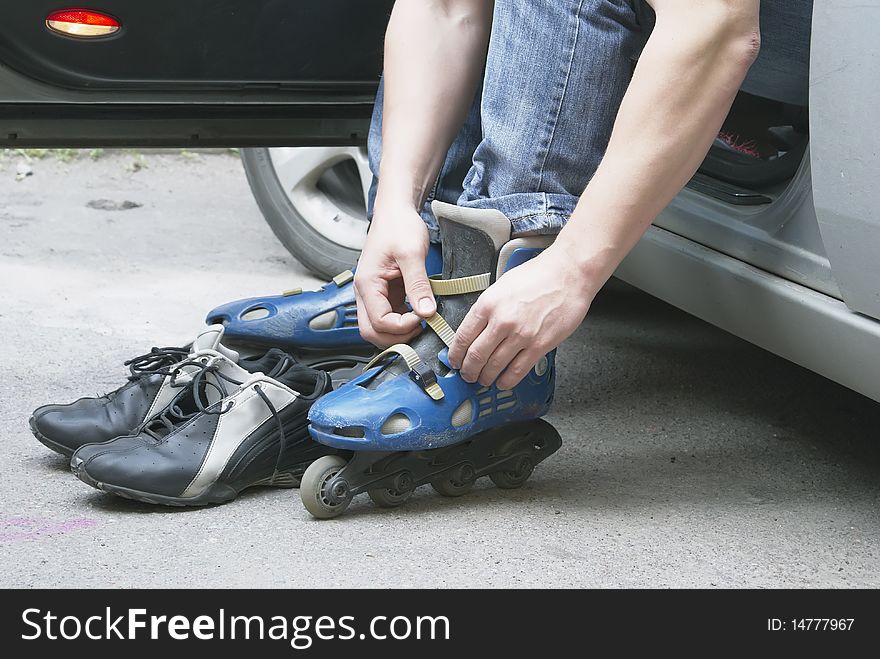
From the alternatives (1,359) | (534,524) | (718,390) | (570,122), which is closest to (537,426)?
(534,524)

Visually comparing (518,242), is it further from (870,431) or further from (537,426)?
(870,431)

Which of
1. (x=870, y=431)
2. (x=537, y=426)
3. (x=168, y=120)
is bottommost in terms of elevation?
(x=870, y=431)

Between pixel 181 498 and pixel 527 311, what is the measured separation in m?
0.47

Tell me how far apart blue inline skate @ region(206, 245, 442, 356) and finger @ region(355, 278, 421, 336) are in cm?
29

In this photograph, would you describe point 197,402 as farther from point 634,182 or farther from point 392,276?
point 634,182

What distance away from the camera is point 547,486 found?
1404 millimetres

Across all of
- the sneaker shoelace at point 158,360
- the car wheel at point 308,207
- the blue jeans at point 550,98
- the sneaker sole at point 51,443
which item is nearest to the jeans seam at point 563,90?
the blue jeans at point 550,98

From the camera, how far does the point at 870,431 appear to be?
5.51 ft

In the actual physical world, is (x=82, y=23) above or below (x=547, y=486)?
above

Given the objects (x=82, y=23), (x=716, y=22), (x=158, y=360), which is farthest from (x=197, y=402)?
(x=716, y=22)

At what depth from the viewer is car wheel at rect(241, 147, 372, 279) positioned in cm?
229

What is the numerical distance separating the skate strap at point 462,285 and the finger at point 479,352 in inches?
3.3

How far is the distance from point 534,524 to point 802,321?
40cm

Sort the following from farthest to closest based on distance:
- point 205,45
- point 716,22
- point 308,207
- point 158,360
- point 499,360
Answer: point 308,207 < point 205,45 < point 158,360 < point 499,360 < point 716,22
